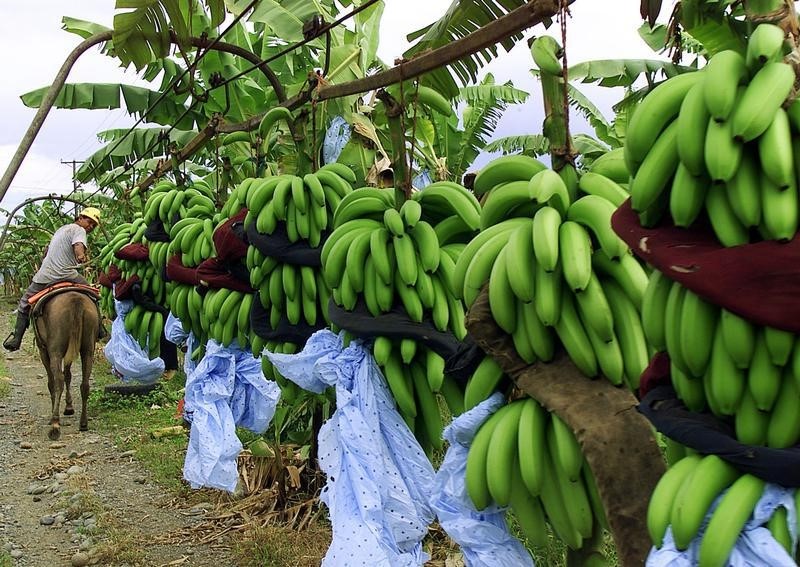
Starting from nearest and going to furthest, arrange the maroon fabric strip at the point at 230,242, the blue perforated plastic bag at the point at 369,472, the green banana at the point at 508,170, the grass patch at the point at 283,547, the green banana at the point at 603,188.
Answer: the green banana at the point at 603,188 < the green banana at the point at 508,170 < the blue perforated plastic bag at the point at 369,472 < the maroon fabric strip at the point at 230,242 < the grass patch at the point at 283,547

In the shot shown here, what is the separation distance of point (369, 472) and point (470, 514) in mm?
498

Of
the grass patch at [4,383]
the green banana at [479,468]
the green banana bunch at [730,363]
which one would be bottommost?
the grass patch at [4,383]

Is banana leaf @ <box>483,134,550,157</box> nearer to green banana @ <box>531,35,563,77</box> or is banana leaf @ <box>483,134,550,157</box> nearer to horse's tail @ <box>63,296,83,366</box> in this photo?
horse's tail @ <box>63,296,83,366</box>

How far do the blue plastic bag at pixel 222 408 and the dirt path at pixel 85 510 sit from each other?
1.44 metres

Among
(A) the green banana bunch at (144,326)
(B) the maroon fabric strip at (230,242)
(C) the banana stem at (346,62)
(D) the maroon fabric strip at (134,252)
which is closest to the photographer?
(B) the maroon fabric strip at (230,242)

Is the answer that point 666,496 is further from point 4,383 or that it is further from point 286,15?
point 4,383

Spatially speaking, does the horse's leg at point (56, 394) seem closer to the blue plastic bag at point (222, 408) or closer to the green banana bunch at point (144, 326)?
the green banana bunch at point (144, 326)

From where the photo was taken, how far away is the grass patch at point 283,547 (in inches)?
166

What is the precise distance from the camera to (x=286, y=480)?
505cm

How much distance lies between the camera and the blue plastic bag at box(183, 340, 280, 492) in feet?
10.6

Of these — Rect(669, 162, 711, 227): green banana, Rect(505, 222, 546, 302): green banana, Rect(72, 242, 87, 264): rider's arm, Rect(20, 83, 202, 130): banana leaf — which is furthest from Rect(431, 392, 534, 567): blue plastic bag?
Rect(72, 242, 87, 264): rider's arm

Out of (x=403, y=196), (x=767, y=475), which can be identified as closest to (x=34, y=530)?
(x=403, y=196)

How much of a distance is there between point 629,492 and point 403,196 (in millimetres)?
1149

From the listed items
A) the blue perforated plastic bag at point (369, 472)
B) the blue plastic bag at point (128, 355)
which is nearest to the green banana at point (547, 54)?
the blue perforated plastic bag at point (369, 472)
